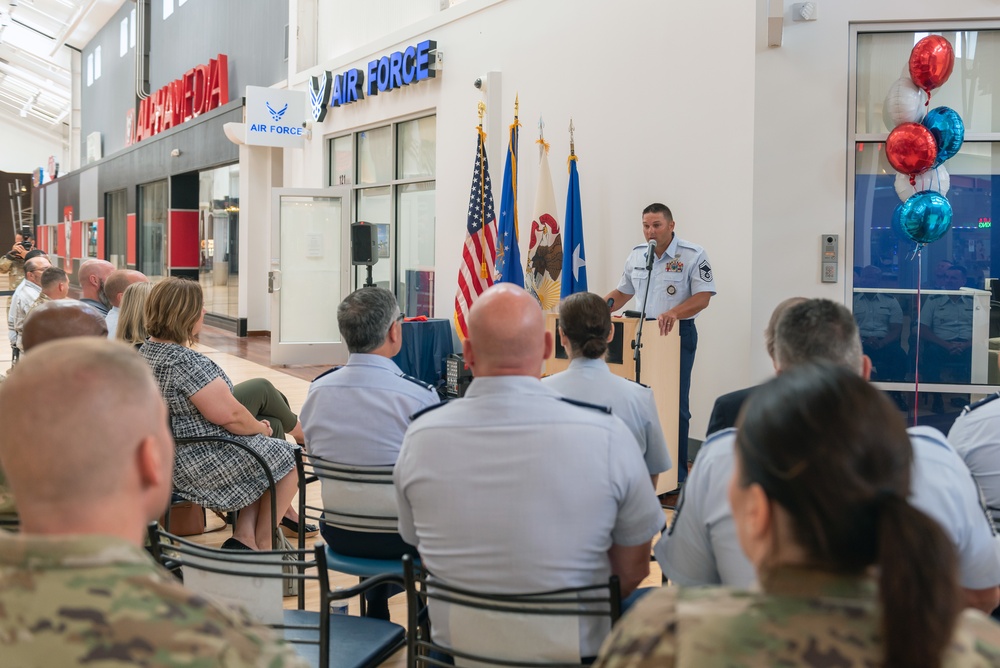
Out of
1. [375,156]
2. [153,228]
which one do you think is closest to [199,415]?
[375,156]

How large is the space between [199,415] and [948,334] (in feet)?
14.3

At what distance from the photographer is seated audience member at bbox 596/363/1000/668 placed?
92cm

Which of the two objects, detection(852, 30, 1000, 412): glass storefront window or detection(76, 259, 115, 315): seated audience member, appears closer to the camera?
detection(852, 30, 1000, 412): glass storefront window

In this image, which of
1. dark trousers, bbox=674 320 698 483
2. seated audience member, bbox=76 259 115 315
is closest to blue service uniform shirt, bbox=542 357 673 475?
dark trousers, bbox=674 320 698 483

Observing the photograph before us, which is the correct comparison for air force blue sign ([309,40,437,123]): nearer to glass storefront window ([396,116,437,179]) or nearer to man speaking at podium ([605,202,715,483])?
glass storefront window ([396,116,437,179])

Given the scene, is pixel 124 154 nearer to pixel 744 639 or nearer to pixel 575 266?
pixel 575 266

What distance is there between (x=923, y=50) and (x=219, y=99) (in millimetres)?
12925

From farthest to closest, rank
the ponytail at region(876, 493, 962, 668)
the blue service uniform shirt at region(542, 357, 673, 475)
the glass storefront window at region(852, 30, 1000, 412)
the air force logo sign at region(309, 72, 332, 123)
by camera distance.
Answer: the air force logo sign at region(309, 72, 332, 123), the glass storefront window at region(852, 30, 1000, 412), the blue service uniform shirt at region(542, 357, 673, 475), the ponytail at region(876, 493, 962, 668)

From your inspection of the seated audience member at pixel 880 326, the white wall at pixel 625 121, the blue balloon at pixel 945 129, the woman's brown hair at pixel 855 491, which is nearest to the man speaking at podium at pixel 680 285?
the white wall at pixel 625 121

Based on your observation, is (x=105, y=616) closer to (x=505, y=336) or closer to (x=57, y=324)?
(x=505, y=336)

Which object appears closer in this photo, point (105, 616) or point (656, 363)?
point (105, 616)

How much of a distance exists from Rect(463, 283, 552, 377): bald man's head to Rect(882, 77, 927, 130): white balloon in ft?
12.8

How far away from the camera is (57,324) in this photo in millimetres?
2730

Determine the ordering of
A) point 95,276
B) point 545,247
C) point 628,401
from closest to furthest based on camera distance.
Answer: point 628,401, point 95,276, point 545,247
